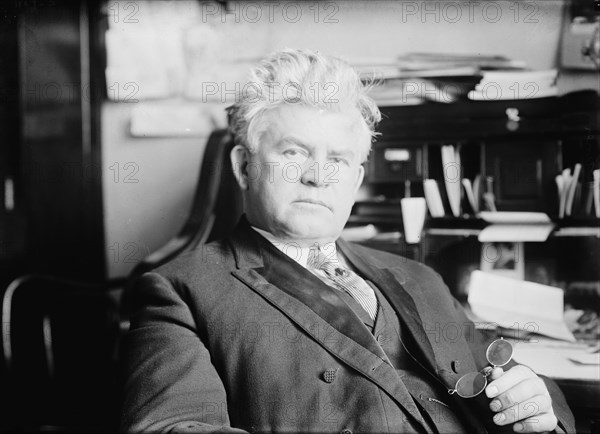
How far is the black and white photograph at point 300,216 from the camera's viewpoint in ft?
4.15

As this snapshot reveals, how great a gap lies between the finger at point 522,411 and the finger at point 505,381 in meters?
0.05

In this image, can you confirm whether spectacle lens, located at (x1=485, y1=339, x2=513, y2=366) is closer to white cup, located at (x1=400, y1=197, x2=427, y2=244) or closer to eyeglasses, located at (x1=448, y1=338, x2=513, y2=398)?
eyeglasses, located at (x1=448, y1=338, x2=513, y2=398)

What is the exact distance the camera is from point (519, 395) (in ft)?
4.12

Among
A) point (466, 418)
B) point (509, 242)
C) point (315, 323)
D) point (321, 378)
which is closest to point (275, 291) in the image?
point (315, 323)

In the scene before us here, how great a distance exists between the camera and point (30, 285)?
1847mm

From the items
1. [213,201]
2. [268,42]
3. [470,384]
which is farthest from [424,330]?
[268,42]

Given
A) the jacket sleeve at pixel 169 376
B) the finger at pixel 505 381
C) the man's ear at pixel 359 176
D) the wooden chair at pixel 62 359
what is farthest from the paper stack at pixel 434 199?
the wooden chair at pixel 62 359

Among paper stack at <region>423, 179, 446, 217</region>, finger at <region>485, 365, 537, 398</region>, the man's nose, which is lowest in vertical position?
finger at <region>485, 365, 537, 398</region>

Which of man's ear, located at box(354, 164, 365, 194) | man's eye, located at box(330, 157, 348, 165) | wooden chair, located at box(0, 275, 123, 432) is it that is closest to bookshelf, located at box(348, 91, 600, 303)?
man's ear, located at box(354, 164, 365, 194)

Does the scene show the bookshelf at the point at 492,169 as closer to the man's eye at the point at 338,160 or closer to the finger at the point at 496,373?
the man's eye at the point at 338,160

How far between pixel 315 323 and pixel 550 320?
0.74 metres

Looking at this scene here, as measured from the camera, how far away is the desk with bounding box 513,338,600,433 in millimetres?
1480

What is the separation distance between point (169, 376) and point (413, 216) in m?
0.85

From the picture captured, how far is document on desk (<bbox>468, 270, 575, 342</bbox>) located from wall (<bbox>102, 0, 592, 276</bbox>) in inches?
25.3
